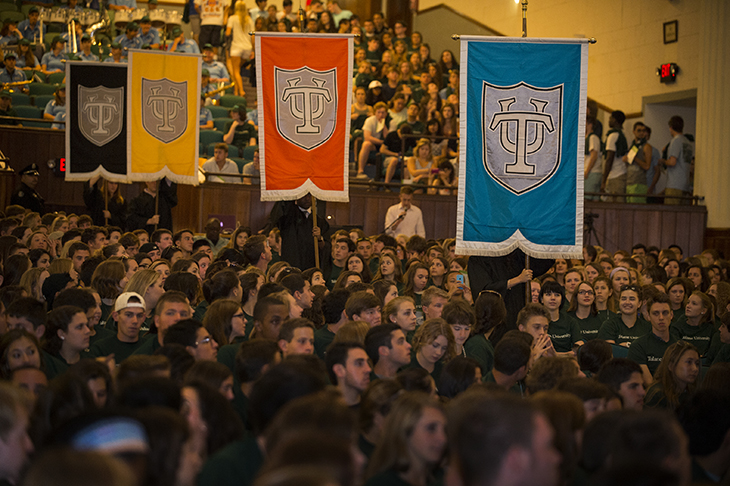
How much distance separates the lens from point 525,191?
7.94 m

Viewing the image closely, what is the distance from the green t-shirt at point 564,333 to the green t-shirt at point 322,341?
263cm

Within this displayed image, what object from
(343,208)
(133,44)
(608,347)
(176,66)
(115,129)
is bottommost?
(608,347)

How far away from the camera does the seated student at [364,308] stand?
22.4 feet

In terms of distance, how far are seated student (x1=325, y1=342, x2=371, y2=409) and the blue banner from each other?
3228 millimetres

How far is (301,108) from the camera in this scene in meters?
9.74

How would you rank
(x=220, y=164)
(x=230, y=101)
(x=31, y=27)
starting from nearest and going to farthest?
(x=220, y=164) < (x=230, y=101) < (x=31, y=27)

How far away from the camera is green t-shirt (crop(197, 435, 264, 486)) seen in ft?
10.7

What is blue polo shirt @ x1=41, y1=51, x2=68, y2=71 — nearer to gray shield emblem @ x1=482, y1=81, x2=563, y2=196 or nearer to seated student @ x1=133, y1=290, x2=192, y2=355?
gray shield emblem @ x1=482, y1=81, x2=563, y2=196

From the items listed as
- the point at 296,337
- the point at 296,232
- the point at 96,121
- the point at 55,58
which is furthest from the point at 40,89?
the point at 296,337

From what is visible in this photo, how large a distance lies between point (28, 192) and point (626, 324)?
1094cm

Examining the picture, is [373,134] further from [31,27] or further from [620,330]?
[31,27]

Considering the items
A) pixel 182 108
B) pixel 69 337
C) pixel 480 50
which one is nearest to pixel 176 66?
pixel 182 108

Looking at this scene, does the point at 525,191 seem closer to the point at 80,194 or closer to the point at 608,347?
the point at 608,347

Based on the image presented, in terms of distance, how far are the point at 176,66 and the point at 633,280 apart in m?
7.26
